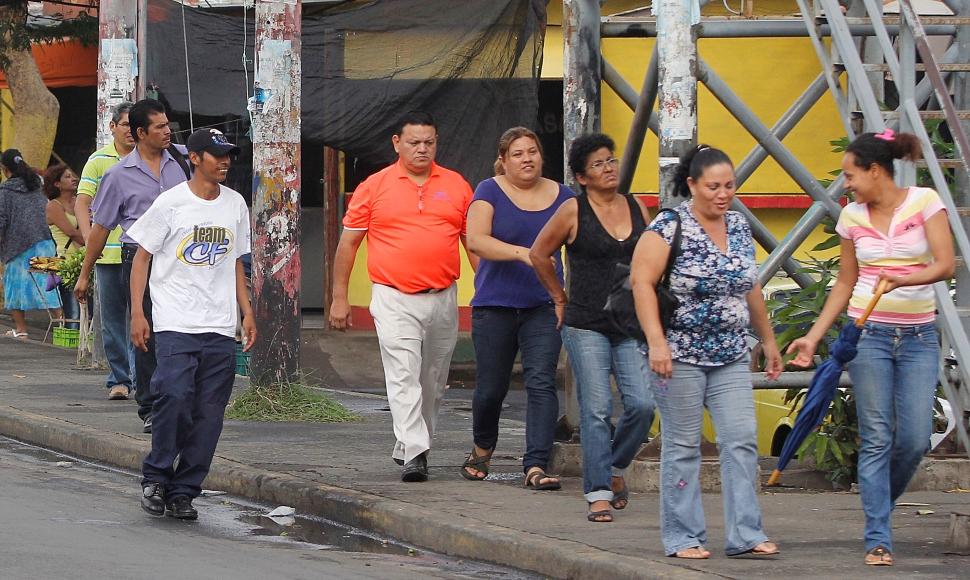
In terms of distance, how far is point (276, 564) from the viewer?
7367 millimetres

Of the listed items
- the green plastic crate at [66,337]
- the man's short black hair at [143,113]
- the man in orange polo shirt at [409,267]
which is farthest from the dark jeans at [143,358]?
the green plastic crate at [66,337]

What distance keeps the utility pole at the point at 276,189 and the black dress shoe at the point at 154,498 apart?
3.40 metres

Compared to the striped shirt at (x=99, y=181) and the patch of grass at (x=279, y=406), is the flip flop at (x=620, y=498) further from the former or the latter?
the striped shirt at (x=99, y=181)

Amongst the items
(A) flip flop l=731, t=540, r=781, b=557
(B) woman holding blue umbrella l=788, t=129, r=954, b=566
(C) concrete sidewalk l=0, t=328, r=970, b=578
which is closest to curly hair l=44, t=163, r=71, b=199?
(C) concrete sidewalk l=0, t=328, r=970, b=578

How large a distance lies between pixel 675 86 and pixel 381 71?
5537mm

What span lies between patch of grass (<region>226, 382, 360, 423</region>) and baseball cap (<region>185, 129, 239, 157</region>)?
3575 millimetres

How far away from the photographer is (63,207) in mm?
17688

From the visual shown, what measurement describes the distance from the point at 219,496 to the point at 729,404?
351 centimetres

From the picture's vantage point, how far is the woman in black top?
26.6 ft

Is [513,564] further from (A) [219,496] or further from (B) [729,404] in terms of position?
(A) [219,496]

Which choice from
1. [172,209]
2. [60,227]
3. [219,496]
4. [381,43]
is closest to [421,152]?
[172,209]

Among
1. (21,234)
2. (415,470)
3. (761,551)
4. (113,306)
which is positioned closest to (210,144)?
(415,470)

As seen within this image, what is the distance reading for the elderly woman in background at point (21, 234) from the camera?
17.9m

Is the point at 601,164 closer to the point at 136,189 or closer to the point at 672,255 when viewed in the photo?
the point at 672,255
